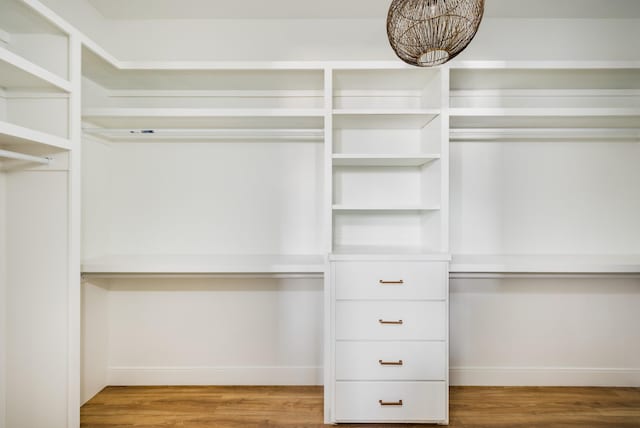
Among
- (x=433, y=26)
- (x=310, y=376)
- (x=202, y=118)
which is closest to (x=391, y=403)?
(x=310, y=376)

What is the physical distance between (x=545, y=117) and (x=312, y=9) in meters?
1.63

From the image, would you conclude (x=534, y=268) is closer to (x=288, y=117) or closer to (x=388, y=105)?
(x=388, y=105)

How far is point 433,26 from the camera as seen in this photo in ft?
4.28

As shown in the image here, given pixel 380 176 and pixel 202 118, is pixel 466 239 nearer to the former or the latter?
pixel 380 176

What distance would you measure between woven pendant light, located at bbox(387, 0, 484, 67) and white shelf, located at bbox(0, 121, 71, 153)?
1557 mm

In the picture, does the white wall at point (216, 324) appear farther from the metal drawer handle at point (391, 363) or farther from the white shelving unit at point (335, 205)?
the metal drawer handle at point (391, 363)

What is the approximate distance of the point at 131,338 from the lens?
8.68ft

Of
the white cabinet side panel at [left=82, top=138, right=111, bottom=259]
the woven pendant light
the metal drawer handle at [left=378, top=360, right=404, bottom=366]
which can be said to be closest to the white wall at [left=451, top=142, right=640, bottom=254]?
the metal drawer handle at [left=378, top=360, right=404, bottom=366]

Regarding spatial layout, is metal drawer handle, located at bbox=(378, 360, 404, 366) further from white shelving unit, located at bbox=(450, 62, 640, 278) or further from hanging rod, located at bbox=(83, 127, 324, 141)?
hanging rod, located at bbox=(83, 127, 324, 141)

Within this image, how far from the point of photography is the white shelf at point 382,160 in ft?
7.11

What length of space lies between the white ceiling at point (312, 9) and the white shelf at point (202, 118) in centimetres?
76

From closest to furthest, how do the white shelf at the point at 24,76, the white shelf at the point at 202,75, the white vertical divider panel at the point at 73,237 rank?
the white shelf at the point at 24,76 → the white vertical divider panel at the point at 73,237 → the white shelf at the point at 202,75

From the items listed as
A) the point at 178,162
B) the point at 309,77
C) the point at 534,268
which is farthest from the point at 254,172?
the point at 534,268

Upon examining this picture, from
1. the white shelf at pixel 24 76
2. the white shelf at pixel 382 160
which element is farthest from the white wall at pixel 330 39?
the white shelf at pixel 24 76
